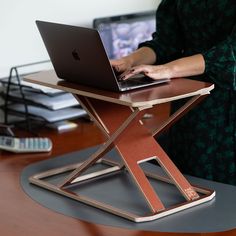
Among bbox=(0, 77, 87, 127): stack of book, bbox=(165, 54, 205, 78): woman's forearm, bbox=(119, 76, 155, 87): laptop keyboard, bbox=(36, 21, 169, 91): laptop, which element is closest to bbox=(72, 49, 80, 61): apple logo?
bbox=(36, 21, 169, 91): laptop

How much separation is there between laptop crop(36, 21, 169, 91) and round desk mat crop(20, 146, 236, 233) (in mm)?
286

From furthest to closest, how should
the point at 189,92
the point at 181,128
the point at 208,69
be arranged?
the point at 181,128 < the point at 208,69 < the point at 189,92

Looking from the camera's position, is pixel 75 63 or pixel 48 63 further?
pixel 48 63

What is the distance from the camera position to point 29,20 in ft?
7.86

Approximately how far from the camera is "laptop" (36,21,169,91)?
4.95ft

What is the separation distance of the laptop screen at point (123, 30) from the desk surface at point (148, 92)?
2.84ft

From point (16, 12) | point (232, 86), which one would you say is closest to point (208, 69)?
point (232, 86)

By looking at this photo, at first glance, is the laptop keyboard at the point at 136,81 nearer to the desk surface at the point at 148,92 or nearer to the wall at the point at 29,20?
the desk surface at the point at 148,92

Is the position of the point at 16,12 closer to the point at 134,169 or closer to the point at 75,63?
the point at 75,63

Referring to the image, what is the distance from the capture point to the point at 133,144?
63.8 inches

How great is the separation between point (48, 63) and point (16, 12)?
242 mm

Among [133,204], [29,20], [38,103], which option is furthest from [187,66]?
[29,20]

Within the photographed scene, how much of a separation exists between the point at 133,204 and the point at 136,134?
17cm

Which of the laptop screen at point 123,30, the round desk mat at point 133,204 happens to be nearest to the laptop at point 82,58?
the round desk mat at point 133,204
